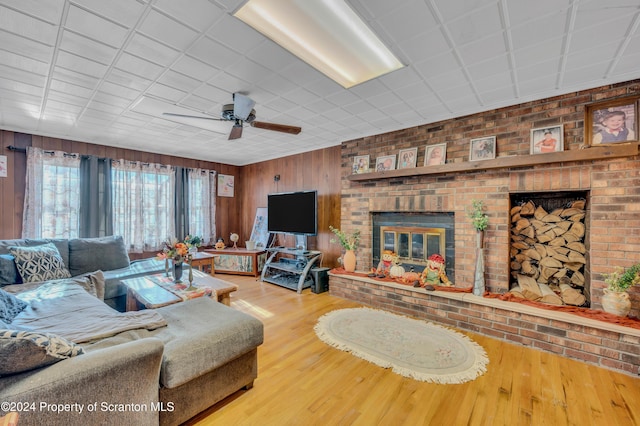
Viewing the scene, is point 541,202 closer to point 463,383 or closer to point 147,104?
point 463,383

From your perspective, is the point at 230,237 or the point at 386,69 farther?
the point at 230,237

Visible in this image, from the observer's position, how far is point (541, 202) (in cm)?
283

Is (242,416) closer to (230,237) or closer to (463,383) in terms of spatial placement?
(463,383)

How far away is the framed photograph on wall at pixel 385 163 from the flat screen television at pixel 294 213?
109 cm

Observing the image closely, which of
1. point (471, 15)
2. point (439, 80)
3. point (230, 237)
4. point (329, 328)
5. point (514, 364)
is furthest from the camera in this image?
point (230, 237)

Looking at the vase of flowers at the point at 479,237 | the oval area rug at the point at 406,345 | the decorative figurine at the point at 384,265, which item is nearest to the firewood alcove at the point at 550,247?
the vase of flowers at the point at 479,237

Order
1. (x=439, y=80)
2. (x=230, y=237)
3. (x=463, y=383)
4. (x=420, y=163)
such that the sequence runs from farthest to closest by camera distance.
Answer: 1. (x=230, y=237)
2. (x=420, y=163)
3. (x=439, y=80)
4. (x=463, y=383)

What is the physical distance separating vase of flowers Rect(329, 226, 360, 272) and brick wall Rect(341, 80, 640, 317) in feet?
0.33

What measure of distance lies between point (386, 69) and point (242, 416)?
2.67m

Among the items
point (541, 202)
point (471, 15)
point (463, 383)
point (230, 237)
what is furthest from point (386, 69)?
point (230, 237)

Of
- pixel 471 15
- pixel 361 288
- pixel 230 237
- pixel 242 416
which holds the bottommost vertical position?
pixel 242 416

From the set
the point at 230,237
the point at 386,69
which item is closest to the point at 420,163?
the point at 386,69

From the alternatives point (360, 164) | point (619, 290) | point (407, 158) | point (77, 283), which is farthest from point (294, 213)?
point (619, 290)

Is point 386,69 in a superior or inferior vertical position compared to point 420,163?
superior
